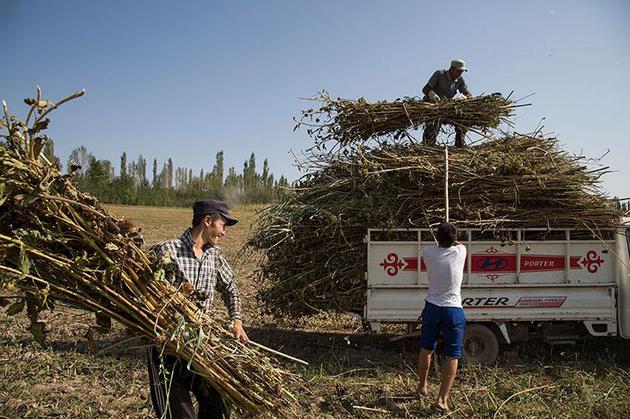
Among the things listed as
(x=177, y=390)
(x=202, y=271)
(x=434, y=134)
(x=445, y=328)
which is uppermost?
(x=434, y=134)

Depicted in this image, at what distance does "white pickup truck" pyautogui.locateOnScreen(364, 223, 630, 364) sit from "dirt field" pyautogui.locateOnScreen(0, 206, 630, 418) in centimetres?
49

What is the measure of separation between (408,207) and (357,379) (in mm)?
2073

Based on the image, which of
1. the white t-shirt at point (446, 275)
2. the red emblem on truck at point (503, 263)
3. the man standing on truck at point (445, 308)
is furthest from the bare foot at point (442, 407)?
the red emblem on truck at point (503, 263)

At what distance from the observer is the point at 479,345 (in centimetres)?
589

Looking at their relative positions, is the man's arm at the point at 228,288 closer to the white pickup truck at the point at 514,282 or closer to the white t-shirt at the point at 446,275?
the white t-shirt at the point at 446,275

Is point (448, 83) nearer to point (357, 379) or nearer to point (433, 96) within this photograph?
point (433, 96)

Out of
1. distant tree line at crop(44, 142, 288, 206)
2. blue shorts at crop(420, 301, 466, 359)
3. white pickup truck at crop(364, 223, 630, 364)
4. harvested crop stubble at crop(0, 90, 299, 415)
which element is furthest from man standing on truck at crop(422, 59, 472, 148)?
distant tree line at crop(44, 142, 288, 206)

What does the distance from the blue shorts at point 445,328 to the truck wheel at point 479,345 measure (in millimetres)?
1572

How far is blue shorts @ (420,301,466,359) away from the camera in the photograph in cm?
429

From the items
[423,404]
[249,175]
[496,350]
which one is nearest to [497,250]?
[496,350]

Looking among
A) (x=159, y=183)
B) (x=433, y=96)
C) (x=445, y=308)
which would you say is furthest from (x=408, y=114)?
(x=159, y=183)

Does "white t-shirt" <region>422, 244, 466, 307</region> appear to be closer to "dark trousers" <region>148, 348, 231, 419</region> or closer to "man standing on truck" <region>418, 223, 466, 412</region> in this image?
"man standing on truck" <region>418, 223, 466, 412</region>

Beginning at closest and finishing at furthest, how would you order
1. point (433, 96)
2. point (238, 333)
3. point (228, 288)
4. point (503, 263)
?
point (238, 333) < point (228, 288) < point (503, 263) < point (433, 96)

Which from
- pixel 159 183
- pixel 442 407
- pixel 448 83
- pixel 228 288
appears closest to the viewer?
pixel 228 288
